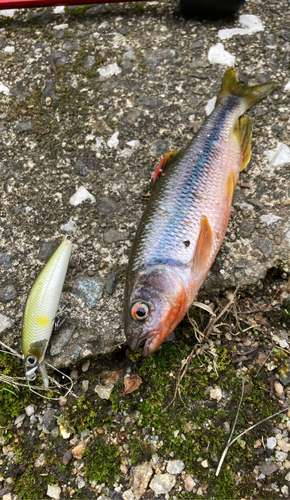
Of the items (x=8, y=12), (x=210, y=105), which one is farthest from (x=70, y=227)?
(x=8, y=12)

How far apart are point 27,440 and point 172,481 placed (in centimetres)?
114

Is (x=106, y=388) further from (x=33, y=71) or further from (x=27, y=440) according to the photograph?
(x=33, y=71)

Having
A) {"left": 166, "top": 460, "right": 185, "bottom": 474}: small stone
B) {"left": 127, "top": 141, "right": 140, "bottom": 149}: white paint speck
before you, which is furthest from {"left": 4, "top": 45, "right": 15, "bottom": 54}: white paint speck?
{"left": 166, "top": 460, "right": 185, "bottom": 474}: small stone

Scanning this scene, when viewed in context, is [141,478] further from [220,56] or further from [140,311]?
[220,56]

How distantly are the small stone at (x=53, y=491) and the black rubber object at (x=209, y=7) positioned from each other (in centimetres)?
506

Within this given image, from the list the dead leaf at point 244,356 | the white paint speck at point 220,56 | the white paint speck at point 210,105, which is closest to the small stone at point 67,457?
the dead leaf at point 244,356

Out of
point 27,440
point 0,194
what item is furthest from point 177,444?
point 0,194

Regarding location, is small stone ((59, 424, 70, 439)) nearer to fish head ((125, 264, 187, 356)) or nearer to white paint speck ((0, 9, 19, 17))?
fish head ((125, 264, 187, 356))

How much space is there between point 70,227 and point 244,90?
221cm

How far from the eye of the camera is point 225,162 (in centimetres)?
311

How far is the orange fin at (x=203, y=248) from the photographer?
2684 millimetres

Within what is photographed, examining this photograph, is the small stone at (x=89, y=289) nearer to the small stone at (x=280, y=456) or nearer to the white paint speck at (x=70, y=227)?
the white paint speck at (x=70, y=227)

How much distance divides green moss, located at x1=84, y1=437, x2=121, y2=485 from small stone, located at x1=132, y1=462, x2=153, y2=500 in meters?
0.14

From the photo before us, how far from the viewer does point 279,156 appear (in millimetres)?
3471
